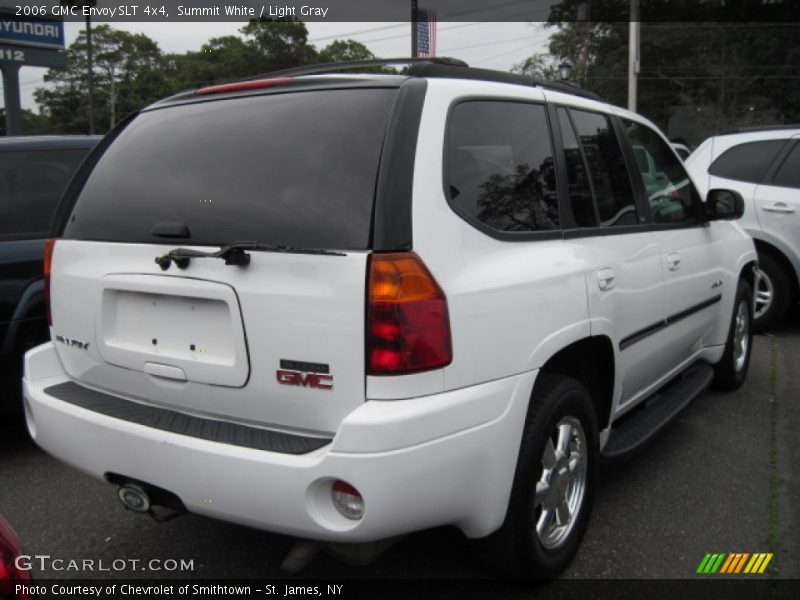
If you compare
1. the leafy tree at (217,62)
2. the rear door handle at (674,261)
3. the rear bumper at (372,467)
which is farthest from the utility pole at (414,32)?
the leafy tree at (217,62)

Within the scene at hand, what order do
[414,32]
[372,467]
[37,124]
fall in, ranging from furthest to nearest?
1. [37,124]
2. [414,32]
3. [372,467]

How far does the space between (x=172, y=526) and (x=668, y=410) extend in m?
2.47

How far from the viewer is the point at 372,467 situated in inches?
77.9

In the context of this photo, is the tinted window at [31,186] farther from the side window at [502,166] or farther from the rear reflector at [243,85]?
the side window at [502,166]

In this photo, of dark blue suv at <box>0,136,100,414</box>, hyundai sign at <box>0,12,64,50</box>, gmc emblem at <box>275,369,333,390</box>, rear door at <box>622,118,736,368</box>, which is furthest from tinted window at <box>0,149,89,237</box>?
hyundai sign at <box>0,12,64,50</box>

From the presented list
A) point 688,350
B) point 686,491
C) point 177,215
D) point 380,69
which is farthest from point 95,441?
point 688,350

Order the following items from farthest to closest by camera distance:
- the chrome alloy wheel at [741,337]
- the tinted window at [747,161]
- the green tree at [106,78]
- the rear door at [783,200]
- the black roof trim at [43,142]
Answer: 1. the green tree at [106,78]
2. the tinted window at [747,161]
3. the rear door at [783,200]
4. the chrome alloy wheel at [741,337]
5. the black roof trim at [43,142]

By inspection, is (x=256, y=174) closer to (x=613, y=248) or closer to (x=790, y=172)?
(x=613, y=248)

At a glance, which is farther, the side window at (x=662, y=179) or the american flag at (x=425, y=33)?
the american flag at (x=425, y=33)

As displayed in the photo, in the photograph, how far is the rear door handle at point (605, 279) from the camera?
285 cm

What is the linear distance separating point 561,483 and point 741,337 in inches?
118

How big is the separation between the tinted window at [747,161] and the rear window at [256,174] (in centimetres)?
572

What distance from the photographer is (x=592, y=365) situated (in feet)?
10.0

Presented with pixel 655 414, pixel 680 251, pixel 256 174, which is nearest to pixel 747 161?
pixel 680 251
